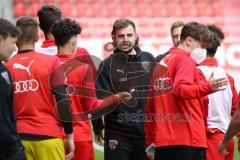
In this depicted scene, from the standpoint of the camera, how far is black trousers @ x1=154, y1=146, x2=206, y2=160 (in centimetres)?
648

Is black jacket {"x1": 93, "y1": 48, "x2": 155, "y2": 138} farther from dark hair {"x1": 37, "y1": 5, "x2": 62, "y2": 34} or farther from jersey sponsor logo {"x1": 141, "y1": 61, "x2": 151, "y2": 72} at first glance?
dark hair {"x1": 37, "y1": 5, "x2": 62, "y2": 34}

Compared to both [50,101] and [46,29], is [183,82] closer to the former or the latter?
[50,101]

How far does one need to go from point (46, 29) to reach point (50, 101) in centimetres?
155

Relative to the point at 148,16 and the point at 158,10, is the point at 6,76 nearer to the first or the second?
the point at 148,16

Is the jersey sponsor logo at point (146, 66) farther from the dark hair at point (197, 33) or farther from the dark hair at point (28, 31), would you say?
the dark hair at point (28, 31)

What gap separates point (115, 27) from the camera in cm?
759

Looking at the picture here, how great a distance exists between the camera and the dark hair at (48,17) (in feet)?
24.9

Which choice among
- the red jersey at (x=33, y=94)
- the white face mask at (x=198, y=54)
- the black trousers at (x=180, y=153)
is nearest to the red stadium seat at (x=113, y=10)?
the white face mask at (x=198, y=54)

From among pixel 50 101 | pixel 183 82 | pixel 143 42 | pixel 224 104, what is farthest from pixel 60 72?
pixel 143 42

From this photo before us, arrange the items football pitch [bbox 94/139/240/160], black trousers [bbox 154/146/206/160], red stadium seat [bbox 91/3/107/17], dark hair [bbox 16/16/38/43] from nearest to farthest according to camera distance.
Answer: dark hair [bbox 16/16/38/43] → black trousers [bbox 154/146/206/160] → football pitch [bbox 94/139/240/160] → red stadium seat [bbox 91/3/107/17]

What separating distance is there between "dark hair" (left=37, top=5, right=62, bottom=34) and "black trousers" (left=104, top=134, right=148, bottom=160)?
4.26 ft

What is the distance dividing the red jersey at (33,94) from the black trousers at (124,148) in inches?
49.3

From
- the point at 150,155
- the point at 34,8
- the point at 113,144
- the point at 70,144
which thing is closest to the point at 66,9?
the point at 34,8

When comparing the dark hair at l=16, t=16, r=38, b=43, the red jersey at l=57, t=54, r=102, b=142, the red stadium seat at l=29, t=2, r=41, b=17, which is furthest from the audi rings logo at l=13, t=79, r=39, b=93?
the red stadium seat at l=29, t=2, r=41, b=17
